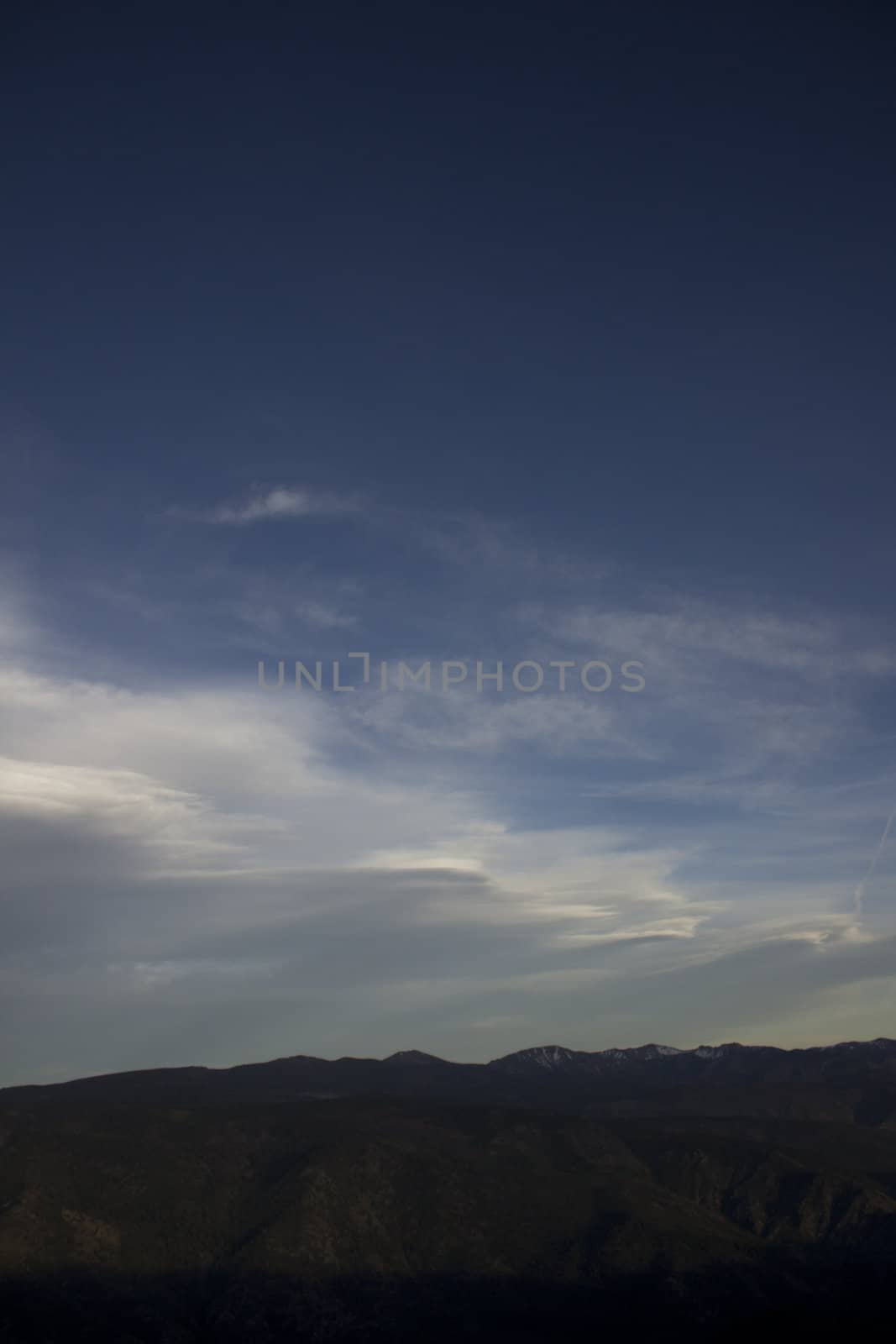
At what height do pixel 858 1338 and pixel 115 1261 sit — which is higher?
pixel 115 1261

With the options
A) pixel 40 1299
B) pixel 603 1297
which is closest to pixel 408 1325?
pixel 603 1297

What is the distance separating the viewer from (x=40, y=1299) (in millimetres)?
177500

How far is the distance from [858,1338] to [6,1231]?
16833 centimetres

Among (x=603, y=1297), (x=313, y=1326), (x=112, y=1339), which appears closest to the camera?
(x=112, y=1339)

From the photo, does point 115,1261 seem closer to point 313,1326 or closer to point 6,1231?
point 6,1231

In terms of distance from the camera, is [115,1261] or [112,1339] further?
[115,1261]

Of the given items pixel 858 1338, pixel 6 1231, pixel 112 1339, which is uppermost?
pixel 6 1231

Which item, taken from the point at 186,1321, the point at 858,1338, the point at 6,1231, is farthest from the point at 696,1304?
the point at 6,1231

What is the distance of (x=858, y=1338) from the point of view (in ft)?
616

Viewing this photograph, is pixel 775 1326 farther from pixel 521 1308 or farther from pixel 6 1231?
pixel 6 1231

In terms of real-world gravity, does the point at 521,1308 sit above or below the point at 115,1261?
below

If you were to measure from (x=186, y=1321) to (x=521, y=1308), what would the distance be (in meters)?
66.2

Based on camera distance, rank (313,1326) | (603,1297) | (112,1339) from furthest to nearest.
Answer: (603,1297) < (313,1326) < (112,1339)

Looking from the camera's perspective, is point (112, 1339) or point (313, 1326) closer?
point (112, 1339)
